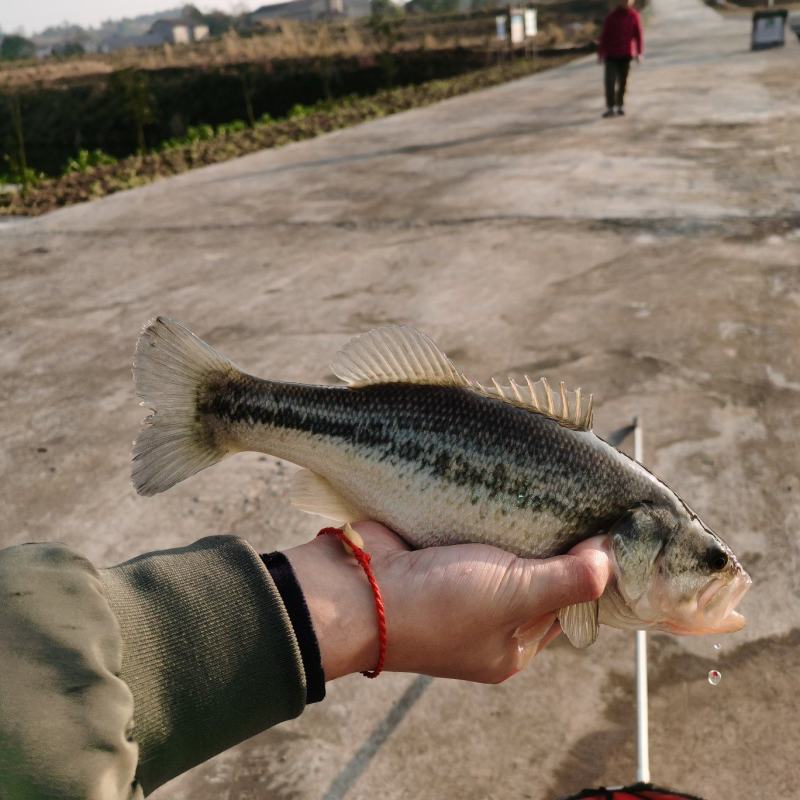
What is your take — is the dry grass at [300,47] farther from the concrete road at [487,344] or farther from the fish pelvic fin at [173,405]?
the fish pelvic fin at [173,405]

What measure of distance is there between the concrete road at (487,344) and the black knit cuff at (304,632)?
35.7 inches

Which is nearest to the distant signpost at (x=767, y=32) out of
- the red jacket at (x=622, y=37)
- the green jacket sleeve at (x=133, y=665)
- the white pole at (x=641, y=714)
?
the red jacket at (x=622, y=37)

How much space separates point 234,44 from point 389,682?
44650 millimetres

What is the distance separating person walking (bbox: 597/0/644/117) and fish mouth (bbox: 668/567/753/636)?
39.9 ft

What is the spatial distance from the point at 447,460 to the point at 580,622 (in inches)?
20.1

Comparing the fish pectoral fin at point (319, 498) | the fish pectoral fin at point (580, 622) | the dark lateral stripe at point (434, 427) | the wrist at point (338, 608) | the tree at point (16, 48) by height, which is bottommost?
the fish pectoral fin at point (580, 622)

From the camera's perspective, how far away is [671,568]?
1.92m

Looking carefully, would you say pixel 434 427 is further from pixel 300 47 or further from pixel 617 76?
pixel 300 47

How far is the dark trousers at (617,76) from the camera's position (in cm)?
1269

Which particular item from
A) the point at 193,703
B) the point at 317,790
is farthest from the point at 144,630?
the point at 317,790

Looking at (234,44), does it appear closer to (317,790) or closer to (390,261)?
(390,261)

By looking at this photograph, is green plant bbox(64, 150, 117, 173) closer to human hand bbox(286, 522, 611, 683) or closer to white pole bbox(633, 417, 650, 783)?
white pole bbox(633, 417, 650, 783)

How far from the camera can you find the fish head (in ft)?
6.27

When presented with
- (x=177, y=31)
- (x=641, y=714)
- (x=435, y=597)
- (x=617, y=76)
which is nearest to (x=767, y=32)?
(x=617, y=76)
